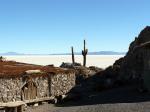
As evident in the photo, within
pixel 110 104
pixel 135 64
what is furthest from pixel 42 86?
pixel 135 64

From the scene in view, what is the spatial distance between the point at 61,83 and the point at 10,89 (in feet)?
19.1

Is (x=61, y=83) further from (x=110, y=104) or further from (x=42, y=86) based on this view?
(x=110, y=104)

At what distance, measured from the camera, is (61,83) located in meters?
33.4

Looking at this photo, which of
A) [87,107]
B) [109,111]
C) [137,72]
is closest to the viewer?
[109,111]

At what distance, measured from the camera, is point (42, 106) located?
3077 centimetres

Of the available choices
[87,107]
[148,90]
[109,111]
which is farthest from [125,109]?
[148,90]

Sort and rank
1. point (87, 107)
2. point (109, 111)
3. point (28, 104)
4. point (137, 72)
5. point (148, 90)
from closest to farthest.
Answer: point (109, 111) → point (87, 107) → point (28, 104) → point (148, 90) → point (137, 72)

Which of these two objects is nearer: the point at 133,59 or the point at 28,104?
the point at 28,104

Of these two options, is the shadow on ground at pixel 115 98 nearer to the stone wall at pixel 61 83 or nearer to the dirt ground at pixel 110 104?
the dirt ground at pixel 110 104

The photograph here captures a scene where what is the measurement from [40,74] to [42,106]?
257 centimetres

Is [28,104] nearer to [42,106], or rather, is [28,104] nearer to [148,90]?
[42,106]

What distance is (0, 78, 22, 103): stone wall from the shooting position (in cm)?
2817

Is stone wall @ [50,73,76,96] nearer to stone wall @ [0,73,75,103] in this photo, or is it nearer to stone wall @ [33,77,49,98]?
stone wall @ [0,73,75,103]

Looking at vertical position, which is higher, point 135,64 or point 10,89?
point 135,64
